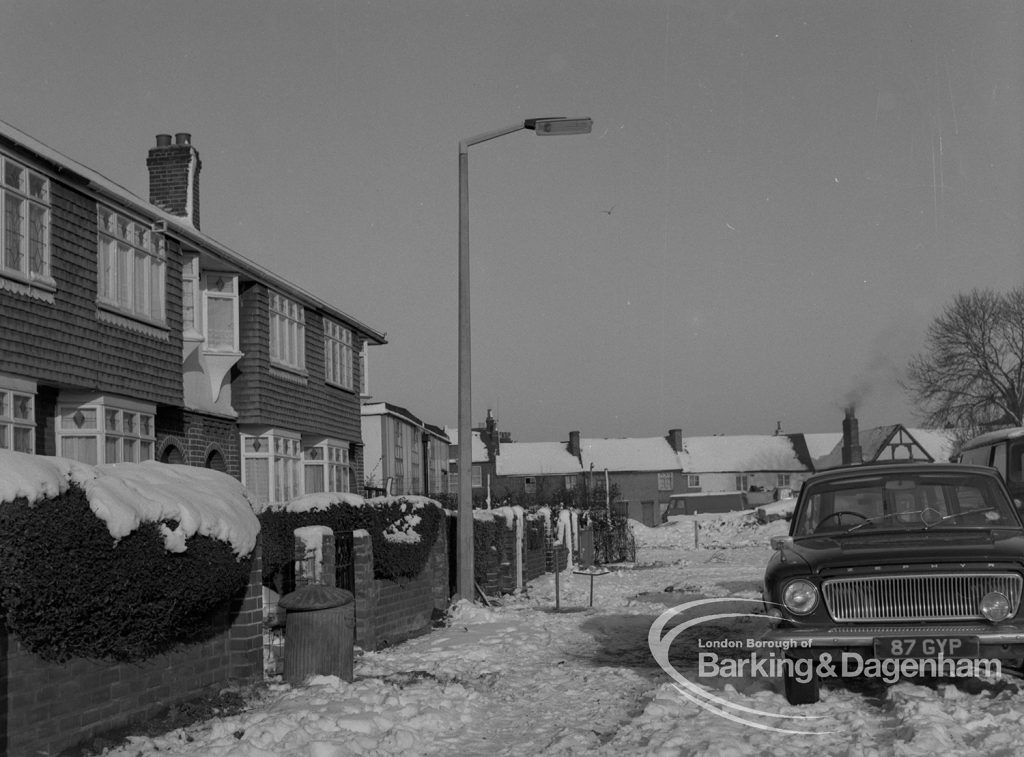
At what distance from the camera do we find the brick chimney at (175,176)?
24.0 metres

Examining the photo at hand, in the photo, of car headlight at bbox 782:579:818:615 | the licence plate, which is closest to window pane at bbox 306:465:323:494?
car headlight at bbox 782:579:818:615

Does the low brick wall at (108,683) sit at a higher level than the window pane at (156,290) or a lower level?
lower

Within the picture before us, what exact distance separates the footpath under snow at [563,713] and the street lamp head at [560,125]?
23.9 feet

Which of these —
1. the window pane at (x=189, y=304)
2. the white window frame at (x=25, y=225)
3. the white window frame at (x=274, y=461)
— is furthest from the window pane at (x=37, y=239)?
the white window frame at (x=274, y=461)

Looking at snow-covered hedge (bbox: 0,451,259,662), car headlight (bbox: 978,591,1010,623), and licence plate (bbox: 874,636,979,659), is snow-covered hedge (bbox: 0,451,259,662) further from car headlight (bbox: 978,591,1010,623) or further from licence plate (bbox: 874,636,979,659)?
car headlight (bbox: 978,591,1010,623)

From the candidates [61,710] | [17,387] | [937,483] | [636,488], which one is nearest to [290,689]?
[61,710]

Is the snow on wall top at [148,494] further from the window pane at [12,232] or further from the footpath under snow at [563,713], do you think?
the window pane at [12,232]

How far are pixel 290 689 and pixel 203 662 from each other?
0.75m

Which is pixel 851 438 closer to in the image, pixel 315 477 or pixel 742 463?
pixel 742 463

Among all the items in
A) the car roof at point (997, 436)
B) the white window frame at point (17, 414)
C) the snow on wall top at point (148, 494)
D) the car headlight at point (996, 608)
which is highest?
the white window frame at point (17, 414)

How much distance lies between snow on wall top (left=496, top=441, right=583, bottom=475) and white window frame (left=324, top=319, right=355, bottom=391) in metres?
52.0

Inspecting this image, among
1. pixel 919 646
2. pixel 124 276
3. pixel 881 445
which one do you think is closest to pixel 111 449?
pixel 124 276

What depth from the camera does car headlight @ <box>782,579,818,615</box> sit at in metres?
7.69

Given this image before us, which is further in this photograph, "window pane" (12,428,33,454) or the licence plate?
"window pane" (12,428,33,454)
